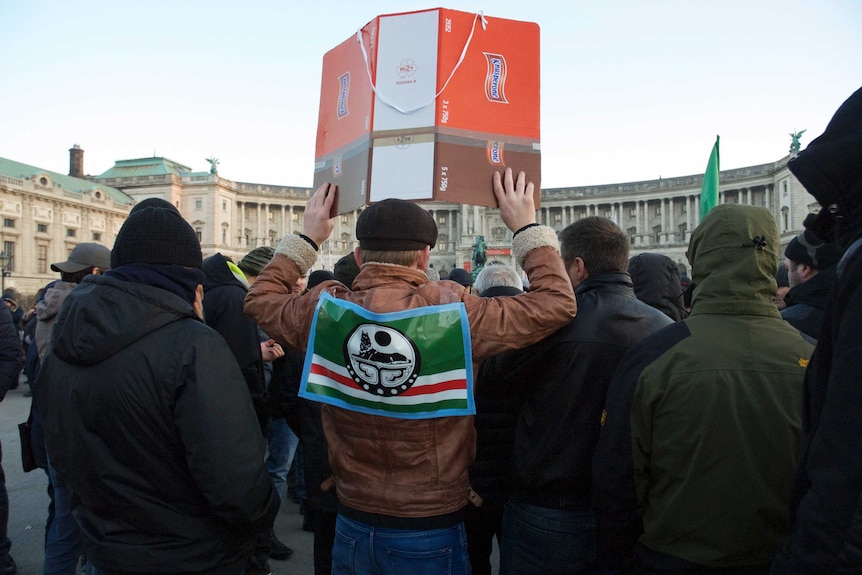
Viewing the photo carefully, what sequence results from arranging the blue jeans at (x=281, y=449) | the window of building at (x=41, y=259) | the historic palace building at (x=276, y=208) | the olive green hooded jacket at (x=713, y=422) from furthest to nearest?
the historic palace building at (x=276, y=208) → the window of building at (x=41, y=259) → the blue jeans at (x=281, y=449) → the olive green hooded jacket at (x=713, y=422)

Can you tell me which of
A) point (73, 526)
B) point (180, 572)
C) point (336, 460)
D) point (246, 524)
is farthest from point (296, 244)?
point (73, 526)

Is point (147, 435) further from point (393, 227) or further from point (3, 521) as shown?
point (3, 521)

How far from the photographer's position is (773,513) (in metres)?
1.85

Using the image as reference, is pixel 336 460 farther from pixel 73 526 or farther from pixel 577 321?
pixel 73 526

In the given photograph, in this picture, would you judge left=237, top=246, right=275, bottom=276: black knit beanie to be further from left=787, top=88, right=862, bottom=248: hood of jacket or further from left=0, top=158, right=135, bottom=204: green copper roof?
left=0, top=158, right=135, bottom=204: green copper roof

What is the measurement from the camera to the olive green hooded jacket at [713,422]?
186cm

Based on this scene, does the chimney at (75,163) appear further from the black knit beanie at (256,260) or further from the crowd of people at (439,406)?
the crowd of people at (439,406)

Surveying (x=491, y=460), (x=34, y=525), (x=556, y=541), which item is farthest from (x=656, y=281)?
(x=34, y=525)

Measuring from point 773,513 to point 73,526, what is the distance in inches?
152

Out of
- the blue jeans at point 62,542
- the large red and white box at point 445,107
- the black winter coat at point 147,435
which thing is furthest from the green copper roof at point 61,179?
the black winter coat at point 147,435

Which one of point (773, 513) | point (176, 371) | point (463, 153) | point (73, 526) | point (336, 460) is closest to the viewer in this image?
point (773, 513)

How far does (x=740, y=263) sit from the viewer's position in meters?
2.00

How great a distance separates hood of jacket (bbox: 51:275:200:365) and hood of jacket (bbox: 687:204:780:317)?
6.50 feet

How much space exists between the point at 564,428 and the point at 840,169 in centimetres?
145
